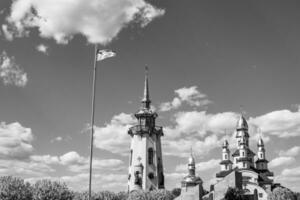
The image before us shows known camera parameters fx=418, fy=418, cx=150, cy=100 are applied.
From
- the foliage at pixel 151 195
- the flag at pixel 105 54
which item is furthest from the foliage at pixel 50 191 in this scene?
the flag at pixel 105 54

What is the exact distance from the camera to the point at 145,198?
276 ft

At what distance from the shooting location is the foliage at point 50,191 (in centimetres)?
6696

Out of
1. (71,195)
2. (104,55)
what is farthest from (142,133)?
(104,55)

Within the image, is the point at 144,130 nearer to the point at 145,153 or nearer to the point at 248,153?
the point at 145,153

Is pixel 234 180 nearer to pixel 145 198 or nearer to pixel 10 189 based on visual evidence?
pixel 145 198

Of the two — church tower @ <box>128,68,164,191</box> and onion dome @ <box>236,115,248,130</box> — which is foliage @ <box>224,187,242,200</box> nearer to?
church tower @ <box>128,68,164,191</box>

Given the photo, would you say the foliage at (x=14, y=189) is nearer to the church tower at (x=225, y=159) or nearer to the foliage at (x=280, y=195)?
the foliage at (x=280, y=195)

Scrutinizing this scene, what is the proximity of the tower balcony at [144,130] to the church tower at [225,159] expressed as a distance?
1583 inches

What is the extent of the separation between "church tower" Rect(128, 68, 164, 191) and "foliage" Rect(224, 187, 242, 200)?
37.9 meters

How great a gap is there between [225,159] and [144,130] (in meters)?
45.7

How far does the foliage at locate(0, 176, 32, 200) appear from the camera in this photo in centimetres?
6134

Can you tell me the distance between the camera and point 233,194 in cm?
5909

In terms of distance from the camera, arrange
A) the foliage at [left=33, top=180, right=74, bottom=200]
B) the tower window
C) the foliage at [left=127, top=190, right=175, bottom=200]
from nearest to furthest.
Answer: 1. the foliage at [left=33, top=180, right=74, bottom=200]
2. the foliage at [left=127, top=190, right=175, bottom=200]
3. the tower window

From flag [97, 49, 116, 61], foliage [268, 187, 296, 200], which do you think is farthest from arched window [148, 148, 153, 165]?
flag [97, 49, 116, 61]
